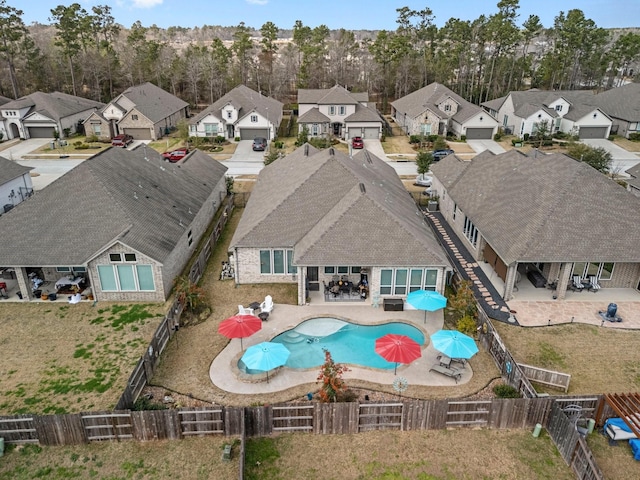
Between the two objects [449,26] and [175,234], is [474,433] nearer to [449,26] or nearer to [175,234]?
[175,234]

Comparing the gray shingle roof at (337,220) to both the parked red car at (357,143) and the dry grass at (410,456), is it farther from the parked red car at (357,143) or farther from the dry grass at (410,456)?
the parked red car at (357,143)

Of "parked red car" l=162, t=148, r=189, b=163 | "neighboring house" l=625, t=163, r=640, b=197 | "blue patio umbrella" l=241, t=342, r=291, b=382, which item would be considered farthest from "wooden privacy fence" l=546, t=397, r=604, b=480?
"parked red car" l=162, t=148, r=189, b=163

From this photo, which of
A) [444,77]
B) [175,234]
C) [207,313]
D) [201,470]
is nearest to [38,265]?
[175,234]

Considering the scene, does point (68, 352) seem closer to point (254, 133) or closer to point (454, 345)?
point (454, 345)

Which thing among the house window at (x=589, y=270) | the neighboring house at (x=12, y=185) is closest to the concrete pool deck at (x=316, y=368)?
the house window at (x=589, y=270)

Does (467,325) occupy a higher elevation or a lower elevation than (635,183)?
lower

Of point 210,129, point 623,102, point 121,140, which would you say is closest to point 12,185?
point 121,140

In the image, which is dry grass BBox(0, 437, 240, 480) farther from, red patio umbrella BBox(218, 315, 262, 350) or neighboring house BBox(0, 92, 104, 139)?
neighboring house BBox(0, 92, 104, 139)
